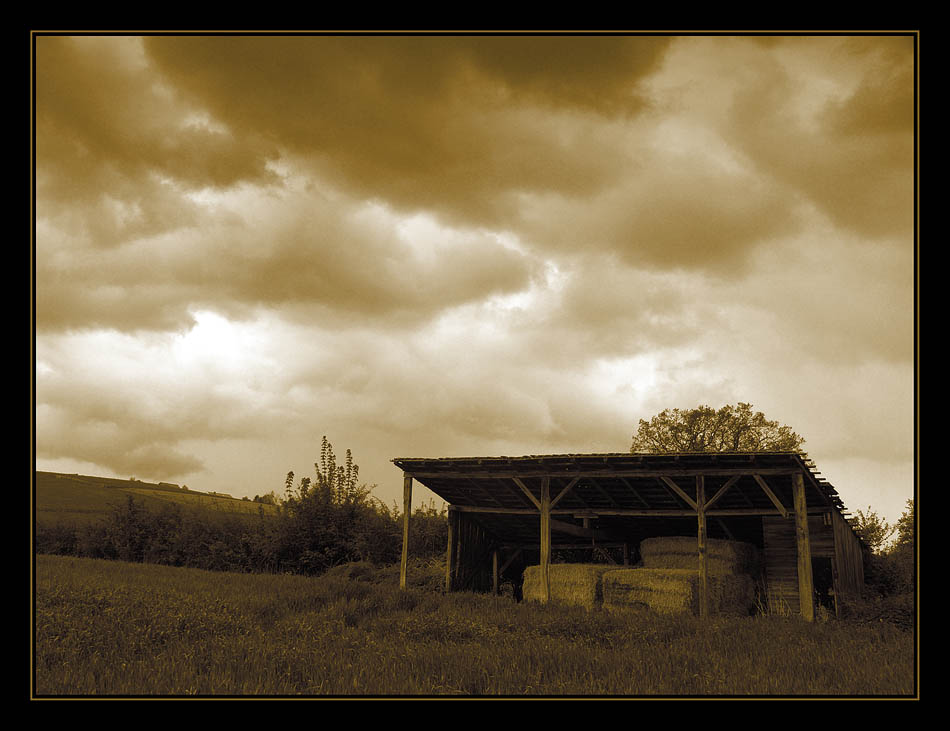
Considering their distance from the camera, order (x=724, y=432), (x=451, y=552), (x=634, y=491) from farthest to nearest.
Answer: (x=724, y=432) < (x=451, y=552) < (x=634, y=491)

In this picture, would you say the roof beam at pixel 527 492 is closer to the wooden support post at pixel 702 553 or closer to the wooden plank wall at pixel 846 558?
the wooden support post at pixel 702 553

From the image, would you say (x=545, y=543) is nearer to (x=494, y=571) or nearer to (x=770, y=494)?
(x=770, y=494)

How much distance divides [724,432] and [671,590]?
30.5 meters

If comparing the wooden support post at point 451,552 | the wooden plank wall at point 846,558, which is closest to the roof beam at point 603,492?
the wooden support post at point 451,552

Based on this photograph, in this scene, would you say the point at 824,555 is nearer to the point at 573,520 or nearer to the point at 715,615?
the point at 715,615

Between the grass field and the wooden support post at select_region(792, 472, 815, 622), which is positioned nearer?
the grass field

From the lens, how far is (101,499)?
185ft

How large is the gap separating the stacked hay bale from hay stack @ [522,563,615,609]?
1.17 feet

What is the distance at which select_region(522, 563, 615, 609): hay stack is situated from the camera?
18641mm

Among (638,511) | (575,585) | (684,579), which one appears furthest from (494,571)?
(684,579)

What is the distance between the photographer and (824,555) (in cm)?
2016

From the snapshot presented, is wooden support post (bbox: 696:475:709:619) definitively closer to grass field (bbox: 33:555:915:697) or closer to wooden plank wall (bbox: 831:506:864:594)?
grass field (bbox: 33:555:915:697)

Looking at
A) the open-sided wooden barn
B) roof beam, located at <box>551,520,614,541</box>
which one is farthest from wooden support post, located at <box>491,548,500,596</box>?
roof beam, located at <box>551,520,614,541</box>

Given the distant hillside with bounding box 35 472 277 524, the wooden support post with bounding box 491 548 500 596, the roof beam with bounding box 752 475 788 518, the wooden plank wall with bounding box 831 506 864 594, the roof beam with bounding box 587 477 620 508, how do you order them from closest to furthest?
the roof beam with bounding box 752 475 788 518 < the wooden plank wall with bounding box 831 506 864 594 < the roof beam with bounding box 587 477 620 508 < the wooden support post with bounding box 491 548 500 596 < the distant hillside with bounding box 35 472 277 524
